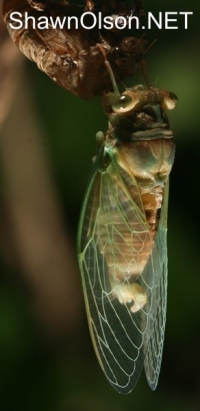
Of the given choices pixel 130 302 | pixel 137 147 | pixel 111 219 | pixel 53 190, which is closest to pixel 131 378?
pixel 130 302

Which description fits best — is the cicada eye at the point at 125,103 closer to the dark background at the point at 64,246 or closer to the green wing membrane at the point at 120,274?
the green wing membrane at the point at 120,274

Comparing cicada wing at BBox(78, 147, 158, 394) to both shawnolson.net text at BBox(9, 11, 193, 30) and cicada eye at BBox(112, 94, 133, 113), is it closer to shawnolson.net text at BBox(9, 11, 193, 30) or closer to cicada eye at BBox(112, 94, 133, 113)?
cicada eye at BBox(112, 94, 133, 113)

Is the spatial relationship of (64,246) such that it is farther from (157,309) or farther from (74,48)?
(74,48)

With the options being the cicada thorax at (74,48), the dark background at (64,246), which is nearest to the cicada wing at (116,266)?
the cicada thorax at (74,48)

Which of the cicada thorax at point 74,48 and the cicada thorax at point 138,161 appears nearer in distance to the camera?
the cicada thorax at point 74,48

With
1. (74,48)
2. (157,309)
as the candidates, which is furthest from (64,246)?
(74,48)

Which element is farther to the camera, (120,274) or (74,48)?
(120,274)

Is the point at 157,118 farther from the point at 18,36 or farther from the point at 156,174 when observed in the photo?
the point at 18,36
